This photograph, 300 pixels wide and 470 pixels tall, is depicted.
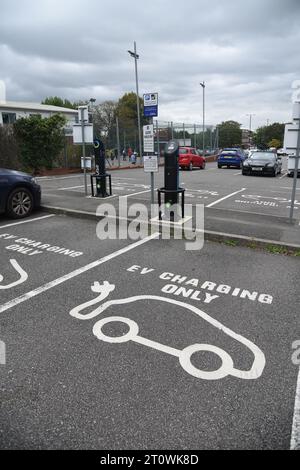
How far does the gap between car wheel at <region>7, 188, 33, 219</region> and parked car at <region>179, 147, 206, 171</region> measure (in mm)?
16894

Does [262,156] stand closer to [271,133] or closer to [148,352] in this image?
[148,352]

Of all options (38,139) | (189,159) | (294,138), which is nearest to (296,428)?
(294,138)

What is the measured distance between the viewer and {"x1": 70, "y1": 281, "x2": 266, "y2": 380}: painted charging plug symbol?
2.86 m

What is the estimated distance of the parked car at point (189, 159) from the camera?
24.0 m

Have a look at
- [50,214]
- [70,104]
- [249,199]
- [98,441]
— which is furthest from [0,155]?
[70,104]

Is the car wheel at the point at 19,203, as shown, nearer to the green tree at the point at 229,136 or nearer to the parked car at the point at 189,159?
the parked car at the point at 189,159

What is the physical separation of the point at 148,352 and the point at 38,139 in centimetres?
1718

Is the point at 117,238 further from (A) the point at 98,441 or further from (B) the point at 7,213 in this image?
(A) the point at 98,441

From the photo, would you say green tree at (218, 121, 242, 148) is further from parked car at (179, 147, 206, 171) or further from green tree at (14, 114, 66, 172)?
green tree at (14, 114, 66, 172)

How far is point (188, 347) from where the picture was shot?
10.5 ft

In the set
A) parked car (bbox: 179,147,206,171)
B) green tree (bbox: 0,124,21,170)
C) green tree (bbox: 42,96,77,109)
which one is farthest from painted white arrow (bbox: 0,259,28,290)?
green tree (bbox: 42,96,77,109)

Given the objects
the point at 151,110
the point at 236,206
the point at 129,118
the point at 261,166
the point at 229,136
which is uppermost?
the point at 129,118

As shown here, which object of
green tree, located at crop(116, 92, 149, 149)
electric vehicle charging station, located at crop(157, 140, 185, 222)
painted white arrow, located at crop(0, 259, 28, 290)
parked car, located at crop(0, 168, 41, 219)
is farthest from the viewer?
green tree, located at crop(116, 92, 149, 149)

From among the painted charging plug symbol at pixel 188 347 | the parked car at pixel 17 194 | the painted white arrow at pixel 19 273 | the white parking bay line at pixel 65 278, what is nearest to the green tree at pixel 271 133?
the parked car at pixel 17 194
